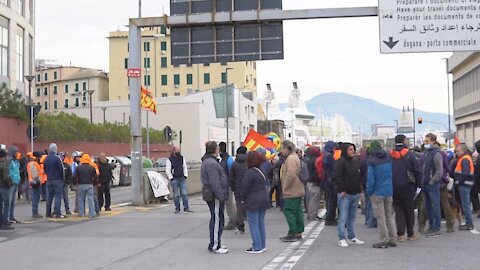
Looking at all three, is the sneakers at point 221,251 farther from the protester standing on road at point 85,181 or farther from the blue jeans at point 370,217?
the protester standing on road at point 85,181

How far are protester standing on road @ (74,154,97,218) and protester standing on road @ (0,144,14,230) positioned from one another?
102 inches

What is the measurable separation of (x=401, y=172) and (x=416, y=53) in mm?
8307

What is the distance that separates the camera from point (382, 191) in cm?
1142

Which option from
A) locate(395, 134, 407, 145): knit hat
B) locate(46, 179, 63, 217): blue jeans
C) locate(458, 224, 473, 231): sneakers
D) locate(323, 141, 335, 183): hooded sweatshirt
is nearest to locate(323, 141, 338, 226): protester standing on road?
locate(323, 141, 335, 183): hooded sweatshirt

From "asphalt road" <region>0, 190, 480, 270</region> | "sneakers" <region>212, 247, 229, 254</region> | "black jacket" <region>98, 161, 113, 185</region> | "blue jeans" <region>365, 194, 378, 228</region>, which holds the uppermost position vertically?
"black jacket" <region>98, 161, 113, 185</region>

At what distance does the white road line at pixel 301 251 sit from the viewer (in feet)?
31.9

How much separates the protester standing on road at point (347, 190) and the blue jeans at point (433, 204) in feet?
6.10

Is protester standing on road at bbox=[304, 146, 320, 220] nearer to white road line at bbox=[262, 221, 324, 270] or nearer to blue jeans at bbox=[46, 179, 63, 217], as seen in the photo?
white road line at bbox=[262, 221, 324, 270]

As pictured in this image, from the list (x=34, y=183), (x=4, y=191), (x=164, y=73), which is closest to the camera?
(x=4, y=191)

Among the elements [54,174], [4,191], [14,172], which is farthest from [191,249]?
[54,174]

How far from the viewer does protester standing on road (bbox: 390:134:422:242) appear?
11.9m

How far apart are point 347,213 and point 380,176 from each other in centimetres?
96

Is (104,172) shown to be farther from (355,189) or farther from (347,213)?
(355,189)

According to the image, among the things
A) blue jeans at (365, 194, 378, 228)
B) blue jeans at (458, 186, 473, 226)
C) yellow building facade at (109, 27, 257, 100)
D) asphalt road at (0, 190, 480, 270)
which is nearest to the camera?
asphalt road at (0, 190, 480, 270)
